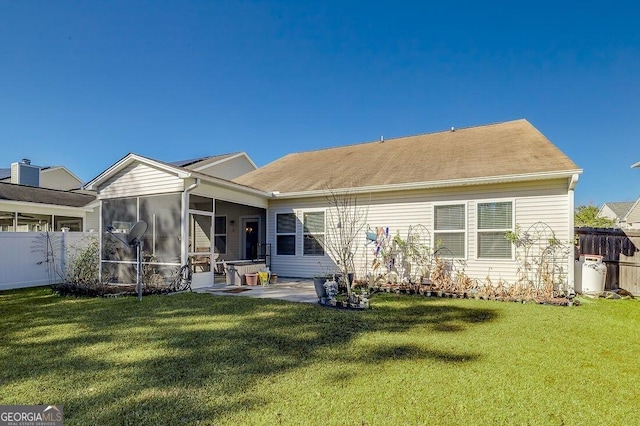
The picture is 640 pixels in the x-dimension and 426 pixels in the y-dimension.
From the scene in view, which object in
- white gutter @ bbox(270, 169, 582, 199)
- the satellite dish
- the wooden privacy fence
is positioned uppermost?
white gutter @ bbox(270, 169, 582, 199)

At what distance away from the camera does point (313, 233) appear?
10859 millimetres

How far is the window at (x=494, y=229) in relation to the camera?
8.46 m

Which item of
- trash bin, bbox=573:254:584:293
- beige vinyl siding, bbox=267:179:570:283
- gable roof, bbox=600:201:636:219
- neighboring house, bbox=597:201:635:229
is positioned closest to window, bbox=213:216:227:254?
beige vinyl siding, bbox=267:179:570:283

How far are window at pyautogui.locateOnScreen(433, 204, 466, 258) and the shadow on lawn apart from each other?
2.44 meters

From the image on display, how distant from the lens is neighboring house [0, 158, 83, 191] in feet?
56.4

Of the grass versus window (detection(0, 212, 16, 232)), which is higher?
window (detection(0, 212, 16, 232))

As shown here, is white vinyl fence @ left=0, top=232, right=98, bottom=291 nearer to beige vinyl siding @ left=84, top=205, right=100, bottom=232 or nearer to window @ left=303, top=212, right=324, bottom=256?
beige vinyl siding @ left=84, top=205, right=100, bottom=232

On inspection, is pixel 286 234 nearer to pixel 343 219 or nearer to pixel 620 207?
pixel 343 219

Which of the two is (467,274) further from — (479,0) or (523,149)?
(479,0)

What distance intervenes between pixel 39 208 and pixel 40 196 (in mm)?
1116

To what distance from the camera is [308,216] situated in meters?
11.0

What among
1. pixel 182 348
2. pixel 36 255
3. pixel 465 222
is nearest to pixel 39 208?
pixel 36 255

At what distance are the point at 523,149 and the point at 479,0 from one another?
5094 mm

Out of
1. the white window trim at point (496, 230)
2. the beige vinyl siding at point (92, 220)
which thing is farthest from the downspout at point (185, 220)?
the beige vinyl siding at point (92, 220)
